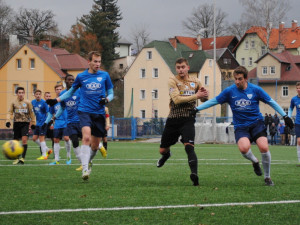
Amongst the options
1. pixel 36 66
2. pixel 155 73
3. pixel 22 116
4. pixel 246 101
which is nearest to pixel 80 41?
pixel 155 73

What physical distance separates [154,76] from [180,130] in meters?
61.2

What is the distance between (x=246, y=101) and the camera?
892 cm

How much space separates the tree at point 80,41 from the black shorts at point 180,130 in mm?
70126

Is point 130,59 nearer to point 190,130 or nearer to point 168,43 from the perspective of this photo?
point 168,43

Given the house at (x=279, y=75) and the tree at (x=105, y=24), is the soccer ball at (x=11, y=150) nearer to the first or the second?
the house at (x=279, y=75)

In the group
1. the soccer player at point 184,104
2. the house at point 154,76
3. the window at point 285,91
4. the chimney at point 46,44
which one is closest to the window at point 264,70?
the window at point 285,91

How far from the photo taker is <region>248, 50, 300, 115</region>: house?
68.9 meters

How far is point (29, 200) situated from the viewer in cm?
701

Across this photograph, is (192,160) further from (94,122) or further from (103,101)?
(94,122)

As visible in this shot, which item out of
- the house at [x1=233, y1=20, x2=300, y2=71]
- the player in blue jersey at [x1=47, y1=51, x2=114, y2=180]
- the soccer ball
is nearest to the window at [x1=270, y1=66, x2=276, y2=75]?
the house at [x1=233, y1=20, x2=300, y2=71]

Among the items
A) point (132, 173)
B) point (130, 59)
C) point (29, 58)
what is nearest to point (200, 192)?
point (132, 173)

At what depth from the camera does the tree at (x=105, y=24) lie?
80.1 meters

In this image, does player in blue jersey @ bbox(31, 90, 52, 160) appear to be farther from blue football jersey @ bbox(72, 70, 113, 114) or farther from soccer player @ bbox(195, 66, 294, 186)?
soccer player @ bbox(195, 66, 294, 186)

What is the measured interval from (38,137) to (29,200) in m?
11.0
